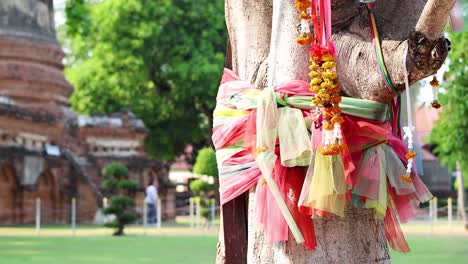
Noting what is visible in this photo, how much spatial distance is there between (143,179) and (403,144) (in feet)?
79.5

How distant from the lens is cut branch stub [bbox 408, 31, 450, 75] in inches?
162

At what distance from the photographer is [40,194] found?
24172 millimetres

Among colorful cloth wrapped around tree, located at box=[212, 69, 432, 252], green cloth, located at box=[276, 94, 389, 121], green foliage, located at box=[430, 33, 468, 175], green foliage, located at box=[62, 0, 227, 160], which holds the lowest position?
colorful cloth wrapped around tree, located at box=[212, 69, 432, 252]

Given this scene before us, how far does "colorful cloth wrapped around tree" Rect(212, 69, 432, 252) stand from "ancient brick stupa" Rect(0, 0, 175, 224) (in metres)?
18.7

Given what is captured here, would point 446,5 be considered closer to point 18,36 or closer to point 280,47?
point 280,47

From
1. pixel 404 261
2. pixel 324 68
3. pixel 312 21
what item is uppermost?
pixel 312 21

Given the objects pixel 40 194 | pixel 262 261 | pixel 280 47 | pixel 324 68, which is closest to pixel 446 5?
pixel 324 68

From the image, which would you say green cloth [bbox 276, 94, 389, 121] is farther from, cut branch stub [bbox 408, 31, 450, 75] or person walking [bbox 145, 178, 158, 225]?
person walking [bbox 145, 178, 158, 225]

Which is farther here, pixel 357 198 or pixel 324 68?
pixel 357 198

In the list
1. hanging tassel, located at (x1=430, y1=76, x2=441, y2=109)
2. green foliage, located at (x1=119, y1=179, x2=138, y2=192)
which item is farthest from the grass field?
hanging tassel, located at (x1=430, y1=76, x2=441, y2=109)

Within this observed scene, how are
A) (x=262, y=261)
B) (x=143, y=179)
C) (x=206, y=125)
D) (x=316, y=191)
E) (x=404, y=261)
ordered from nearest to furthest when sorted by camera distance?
(x=316, y=191)
(x=262, y=261)
(x=404, y=261)
(x=143, y=179)
(x=206, y=125)

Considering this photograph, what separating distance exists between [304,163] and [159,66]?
96.4ft

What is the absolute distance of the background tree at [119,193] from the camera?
21.4 m

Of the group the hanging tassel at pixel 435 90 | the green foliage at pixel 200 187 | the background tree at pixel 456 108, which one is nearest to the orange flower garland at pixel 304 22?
the hanging tassel at pixel 435 90
